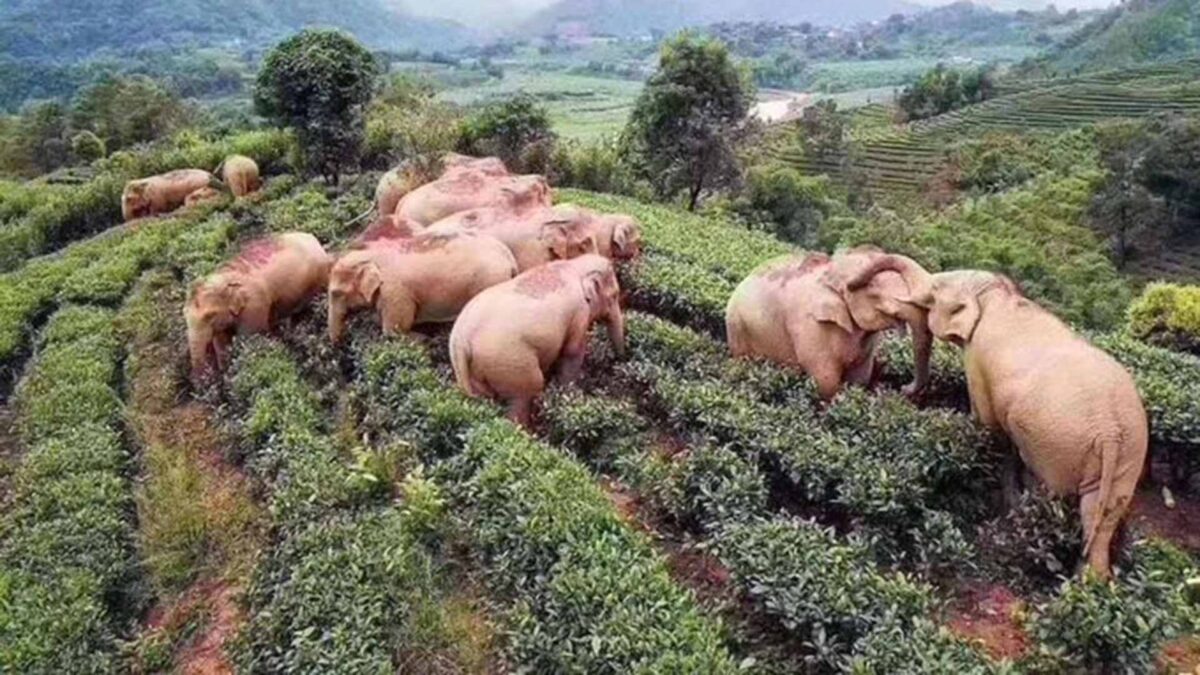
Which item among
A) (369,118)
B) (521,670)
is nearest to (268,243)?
(521,670)

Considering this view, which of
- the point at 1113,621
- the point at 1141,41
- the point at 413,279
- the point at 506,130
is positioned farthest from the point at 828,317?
the point at 1141,41

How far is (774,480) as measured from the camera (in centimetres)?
745

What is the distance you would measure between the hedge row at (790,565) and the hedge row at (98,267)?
32.0ft

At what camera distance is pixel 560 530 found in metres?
6.32

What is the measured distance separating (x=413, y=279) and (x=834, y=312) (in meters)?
4.24

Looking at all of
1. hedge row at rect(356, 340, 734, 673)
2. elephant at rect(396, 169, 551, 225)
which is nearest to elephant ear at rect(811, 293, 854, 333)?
hedge row at rect(356, 340, 734, 673)

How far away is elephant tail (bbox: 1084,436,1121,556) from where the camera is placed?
5.78 meters

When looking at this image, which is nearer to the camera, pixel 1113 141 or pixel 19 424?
pixel 19 424

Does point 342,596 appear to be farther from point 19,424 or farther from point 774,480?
point 19,424

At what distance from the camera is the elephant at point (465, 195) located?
12.8 m

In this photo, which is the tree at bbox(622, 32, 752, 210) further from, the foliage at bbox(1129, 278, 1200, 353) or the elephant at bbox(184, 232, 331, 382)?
the elephant at bbox(184, 232, 331, 382)

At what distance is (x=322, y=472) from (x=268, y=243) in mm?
4488

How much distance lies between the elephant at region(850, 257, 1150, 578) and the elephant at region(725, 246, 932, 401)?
0.80 m

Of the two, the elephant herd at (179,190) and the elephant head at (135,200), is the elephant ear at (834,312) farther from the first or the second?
the elephant head at (135,200)
